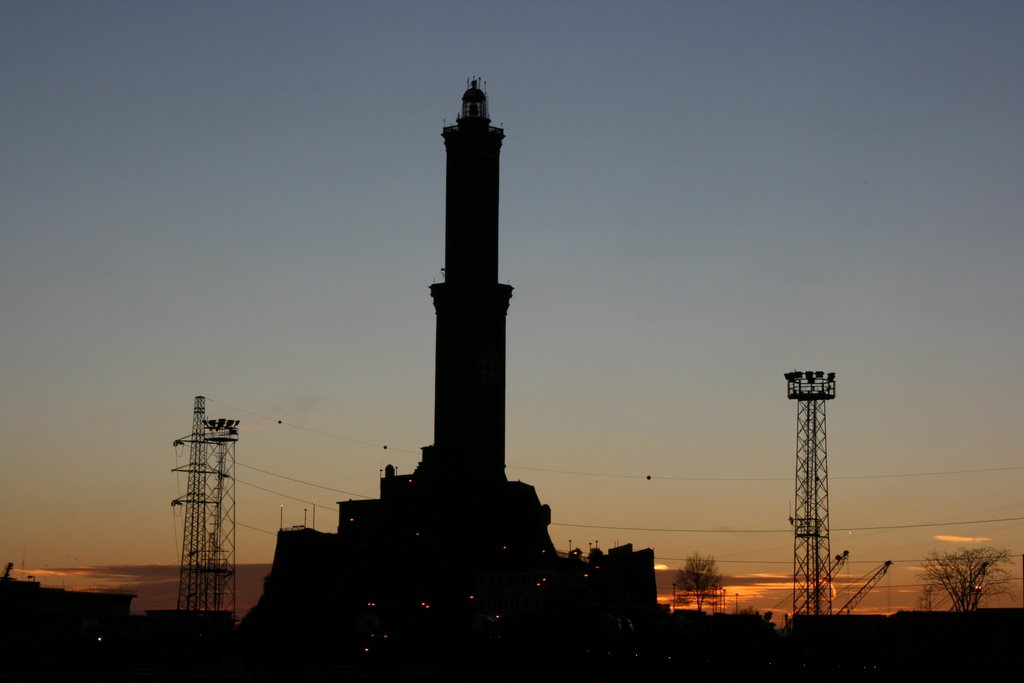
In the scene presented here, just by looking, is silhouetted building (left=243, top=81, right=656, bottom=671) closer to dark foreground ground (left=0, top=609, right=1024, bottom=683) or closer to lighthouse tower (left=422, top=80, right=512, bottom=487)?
lighthouse tower (left=422, top=80, right=512, bottom=487)

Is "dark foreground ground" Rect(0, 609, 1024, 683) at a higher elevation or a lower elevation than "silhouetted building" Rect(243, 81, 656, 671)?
lower

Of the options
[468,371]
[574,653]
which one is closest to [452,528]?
[468,371]

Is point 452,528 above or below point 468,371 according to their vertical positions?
below

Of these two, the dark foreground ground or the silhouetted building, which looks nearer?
the dark foreground ground

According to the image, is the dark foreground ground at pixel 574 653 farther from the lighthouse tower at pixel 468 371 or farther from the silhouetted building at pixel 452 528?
the lighthouse tower at pixel 468 371

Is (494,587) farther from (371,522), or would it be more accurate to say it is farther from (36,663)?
(36,663)

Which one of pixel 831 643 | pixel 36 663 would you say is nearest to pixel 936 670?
pixel 831 643

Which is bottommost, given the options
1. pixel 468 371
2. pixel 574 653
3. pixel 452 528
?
pixel 574 653

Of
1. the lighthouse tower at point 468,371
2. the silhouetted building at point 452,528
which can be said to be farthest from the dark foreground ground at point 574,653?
the lighthouse tower at point 468,371

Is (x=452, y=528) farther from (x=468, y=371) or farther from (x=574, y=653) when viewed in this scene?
(x=574, y=653)

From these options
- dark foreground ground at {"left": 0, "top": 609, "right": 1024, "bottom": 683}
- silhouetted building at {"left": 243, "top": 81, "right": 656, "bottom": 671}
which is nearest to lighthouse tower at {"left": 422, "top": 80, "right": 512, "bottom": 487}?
silhouetted building at {"left": 243, "top": 81, "right": 656, "bottom": 671}

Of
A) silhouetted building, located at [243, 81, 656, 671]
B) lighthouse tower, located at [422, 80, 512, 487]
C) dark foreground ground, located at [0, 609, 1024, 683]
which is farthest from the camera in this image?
lighthouse tower, located at [422, 80, 512, 487]

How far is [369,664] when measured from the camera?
497ft

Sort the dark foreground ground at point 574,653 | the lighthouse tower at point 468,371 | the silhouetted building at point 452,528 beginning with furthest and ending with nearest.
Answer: the lighthouse tower at point 468,371
the silhouetted building at point 452,528
the dark foreground ground at point 574,653
